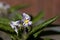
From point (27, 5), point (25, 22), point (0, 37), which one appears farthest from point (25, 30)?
point (27, 5)

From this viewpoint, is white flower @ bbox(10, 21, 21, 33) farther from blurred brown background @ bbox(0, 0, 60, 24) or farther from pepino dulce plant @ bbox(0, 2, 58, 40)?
blurred brown background @ bbox(0, 0, 60, 24)

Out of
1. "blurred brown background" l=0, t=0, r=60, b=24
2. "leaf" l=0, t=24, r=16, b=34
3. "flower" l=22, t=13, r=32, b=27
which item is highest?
"blurred brown background" l=0, t=0, r=60, b=24

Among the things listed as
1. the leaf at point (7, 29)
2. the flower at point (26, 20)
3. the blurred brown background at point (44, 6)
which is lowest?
the leaf at point (7, 29)

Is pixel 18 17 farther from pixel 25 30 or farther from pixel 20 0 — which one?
pixel 20 0

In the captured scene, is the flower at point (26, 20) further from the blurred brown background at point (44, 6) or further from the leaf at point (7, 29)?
the blurred brown background at point (44, 6)

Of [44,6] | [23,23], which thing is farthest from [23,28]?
[44,6]

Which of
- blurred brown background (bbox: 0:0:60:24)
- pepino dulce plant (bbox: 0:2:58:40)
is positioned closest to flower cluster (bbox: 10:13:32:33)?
pepino dulce plant (bbox: 0:2:58:40)

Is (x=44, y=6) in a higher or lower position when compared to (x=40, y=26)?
higher

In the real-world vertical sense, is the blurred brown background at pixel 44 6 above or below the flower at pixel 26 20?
above

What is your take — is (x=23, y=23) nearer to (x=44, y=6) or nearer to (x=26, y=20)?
(x=26, y=20)

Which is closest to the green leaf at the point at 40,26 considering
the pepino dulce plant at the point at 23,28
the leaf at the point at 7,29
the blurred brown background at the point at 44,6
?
the pepino dulce plant at the point at 23,28

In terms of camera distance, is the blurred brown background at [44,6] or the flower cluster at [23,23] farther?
the blurred brown background at [44,6]
